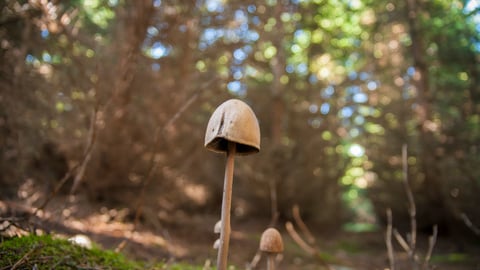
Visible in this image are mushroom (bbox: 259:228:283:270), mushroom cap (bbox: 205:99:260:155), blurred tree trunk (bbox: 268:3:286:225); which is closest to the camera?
mushroom cap (bbox: 205:99:260:155)

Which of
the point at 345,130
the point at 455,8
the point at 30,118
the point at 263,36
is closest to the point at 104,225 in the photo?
the point at 30,118

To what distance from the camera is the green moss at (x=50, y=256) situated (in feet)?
7.22

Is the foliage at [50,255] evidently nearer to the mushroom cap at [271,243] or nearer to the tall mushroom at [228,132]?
the tall mushroom at [228,132]

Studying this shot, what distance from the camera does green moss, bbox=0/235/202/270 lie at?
2199 mm

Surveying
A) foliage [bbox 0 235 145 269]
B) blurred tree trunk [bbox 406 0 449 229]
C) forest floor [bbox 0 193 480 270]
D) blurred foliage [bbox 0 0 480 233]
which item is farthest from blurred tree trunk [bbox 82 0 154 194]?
blurred tree trunk [bbox 406 0 449 229]

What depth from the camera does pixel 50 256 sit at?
2238 mm

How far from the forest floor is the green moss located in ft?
7.22

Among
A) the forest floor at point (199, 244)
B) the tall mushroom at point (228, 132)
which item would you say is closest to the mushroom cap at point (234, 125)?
the tall mushroom at point (228, 132)

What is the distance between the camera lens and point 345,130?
1276 cm

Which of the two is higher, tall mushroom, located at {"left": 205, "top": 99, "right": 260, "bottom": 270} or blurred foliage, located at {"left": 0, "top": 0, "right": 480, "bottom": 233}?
blurred foliage, located at {"left": 0, "top": 0, "right": 480, "bottom": 233}

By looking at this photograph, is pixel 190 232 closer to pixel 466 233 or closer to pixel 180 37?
pixel 180 37

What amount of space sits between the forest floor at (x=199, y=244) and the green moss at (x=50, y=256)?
2.20 m

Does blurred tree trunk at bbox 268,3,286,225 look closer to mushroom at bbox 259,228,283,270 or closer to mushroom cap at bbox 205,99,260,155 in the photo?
mushroom at bbox 259,228,283,270

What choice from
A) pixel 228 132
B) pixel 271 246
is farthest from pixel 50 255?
pixel 271 246
